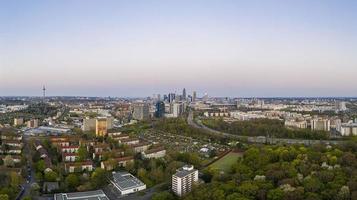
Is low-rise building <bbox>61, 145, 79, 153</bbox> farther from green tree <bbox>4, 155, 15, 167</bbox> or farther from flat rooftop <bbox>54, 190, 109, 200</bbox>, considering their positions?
flat rooftop <bbox>54, 190, 109, 200</bbox>

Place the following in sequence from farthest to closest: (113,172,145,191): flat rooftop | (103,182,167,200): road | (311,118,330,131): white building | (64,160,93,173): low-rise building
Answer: (311,118,330,131): white building < (64,160,93,173): low-rise building < (113,172,145,191): flat rooftop < (103,182,167,200): road

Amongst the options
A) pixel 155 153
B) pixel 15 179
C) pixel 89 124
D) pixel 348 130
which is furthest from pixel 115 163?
pixel 348 130

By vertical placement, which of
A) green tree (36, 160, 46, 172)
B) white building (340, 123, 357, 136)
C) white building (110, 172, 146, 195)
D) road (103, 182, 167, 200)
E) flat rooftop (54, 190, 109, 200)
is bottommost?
road (103, 182, 167, 200)

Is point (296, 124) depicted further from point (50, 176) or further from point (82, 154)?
point (50, 176)

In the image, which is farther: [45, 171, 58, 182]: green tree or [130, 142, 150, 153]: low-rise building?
[130, 142, 150, 153]: low-rise building

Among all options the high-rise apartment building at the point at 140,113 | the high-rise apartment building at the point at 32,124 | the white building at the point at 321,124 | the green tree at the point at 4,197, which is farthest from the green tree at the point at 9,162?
the high-rise apartment building at the point at 140,113

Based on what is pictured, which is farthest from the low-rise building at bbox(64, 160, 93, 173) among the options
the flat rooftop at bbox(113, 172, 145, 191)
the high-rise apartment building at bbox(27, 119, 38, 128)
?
the high-rise apartment building at bbox(27, 119, 38, 128)
